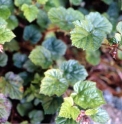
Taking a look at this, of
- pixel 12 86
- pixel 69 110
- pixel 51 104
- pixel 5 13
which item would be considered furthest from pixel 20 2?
pixel 69 110

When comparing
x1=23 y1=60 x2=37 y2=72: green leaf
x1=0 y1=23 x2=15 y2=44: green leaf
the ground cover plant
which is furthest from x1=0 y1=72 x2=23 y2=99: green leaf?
x1=0 y1=23 x2=15 y2=44: green leaf

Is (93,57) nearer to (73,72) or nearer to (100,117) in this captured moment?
(73,72)

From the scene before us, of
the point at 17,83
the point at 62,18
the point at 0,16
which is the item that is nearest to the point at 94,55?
the point at 62,18

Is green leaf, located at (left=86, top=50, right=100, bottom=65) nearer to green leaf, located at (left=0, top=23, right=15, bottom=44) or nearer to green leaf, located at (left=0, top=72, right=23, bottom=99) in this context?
green leaf, located at (left=0, top=72, right=23, bottom=99)

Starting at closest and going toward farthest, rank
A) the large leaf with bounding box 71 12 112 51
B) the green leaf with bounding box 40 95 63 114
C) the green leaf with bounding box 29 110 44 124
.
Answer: the large leaf with bounding box 71 12 112 51 < the green leaf with bounding box 40 95 63 114 < the green leaf with bounding box 29 110 44 124

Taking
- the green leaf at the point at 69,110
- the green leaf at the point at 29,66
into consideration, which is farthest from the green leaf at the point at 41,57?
the green leaf at the point at 69,110

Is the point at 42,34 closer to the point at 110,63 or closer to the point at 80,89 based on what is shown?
the point at 110,63

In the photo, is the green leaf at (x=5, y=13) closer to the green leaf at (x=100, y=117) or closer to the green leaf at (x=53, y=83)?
the green leaf at (x=53, y=83)
